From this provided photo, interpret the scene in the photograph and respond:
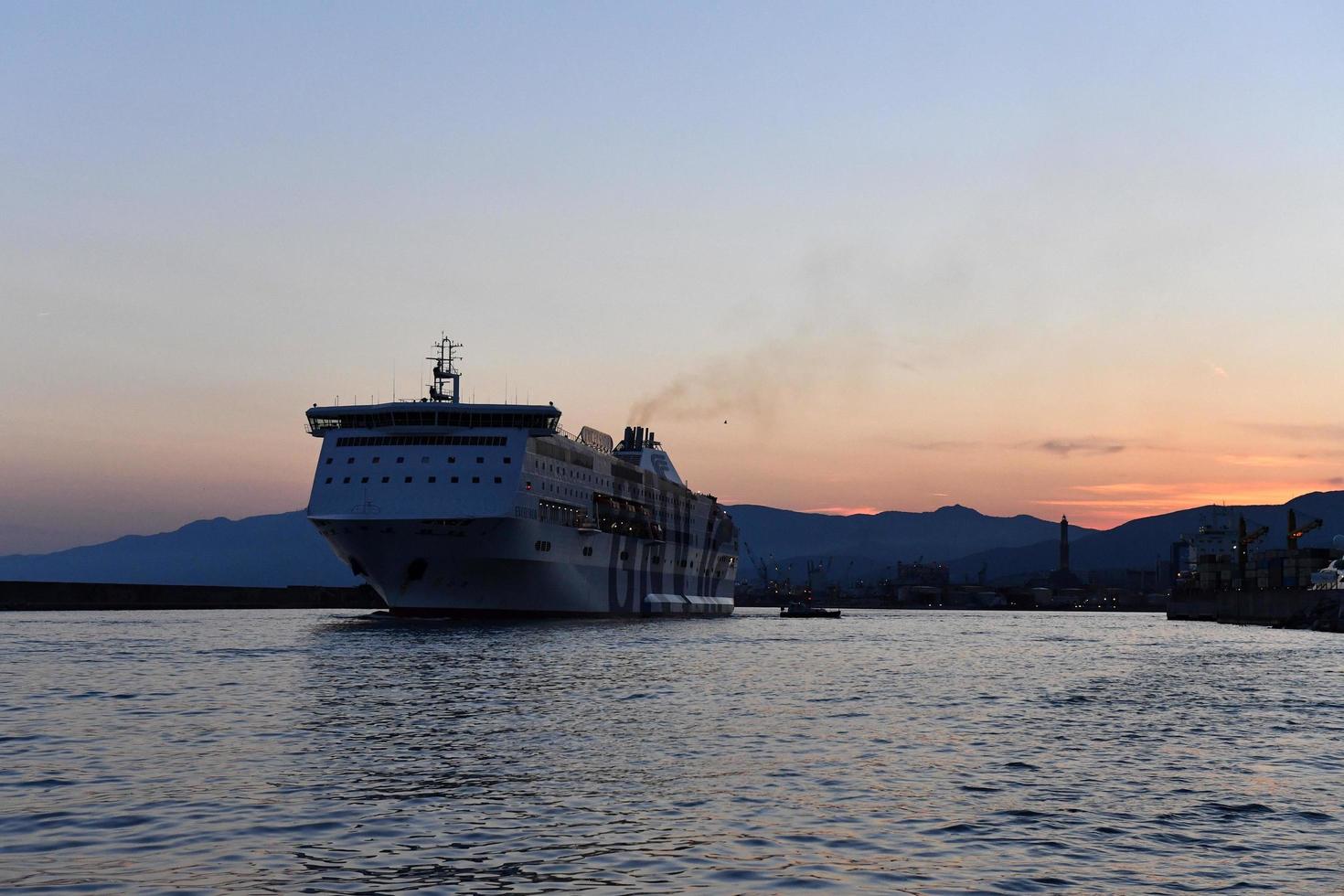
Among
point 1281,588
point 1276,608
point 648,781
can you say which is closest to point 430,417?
point 648,781

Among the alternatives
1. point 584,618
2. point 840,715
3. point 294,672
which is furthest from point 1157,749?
point 584,618

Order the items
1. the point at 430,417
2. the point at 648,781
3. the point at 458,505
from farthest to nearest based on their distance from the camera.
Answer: the point at 430,417
the point at 458,505
the point at 648,781

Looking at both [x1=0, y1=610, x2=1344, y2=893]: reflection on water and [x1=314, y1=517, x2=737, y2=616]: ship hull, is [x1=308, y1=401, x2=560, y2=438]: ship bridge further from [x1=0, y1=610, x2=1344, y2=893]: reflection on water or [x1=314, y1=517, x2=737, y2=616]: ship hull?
[x1=0, y1=610, x2=1344, y2=893]: reflection on water

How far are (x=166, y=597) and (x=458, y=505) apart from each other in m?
79.1

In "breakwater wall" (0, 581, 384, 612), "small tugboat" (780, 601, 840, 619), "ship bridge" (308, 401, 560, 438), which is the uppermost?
"ship bridge" (308, 401, 560, 438)

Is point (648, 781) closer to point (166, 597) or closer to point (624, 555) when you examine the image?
point (624, 555)

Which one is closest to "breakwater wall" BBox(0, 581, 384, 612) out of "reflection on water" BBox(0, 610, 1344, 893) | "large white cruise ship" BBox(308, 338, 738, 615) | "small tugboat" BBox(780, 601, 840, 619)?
"large white cruise ship" BBox(308, 338, 738, 615)

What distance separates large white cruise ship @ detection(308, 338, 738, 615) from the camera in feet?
277

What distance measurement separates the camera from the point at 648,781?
72.2 ft

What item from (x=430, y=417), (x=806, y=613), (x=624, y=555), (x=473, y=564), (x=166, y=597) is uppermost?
(x=430, y=417)

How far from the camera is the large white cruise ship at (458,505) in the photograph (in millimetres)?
84562

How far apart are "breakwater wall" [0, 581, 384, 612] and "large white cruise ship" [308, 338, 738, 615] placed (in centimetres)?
4178

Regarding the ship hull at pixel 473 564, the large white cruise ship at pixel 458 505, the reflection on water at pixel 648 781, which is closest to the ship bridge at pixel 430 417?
the large white cruise ship at pixel 458 505

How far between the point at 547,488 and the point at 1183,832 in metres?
75.2
